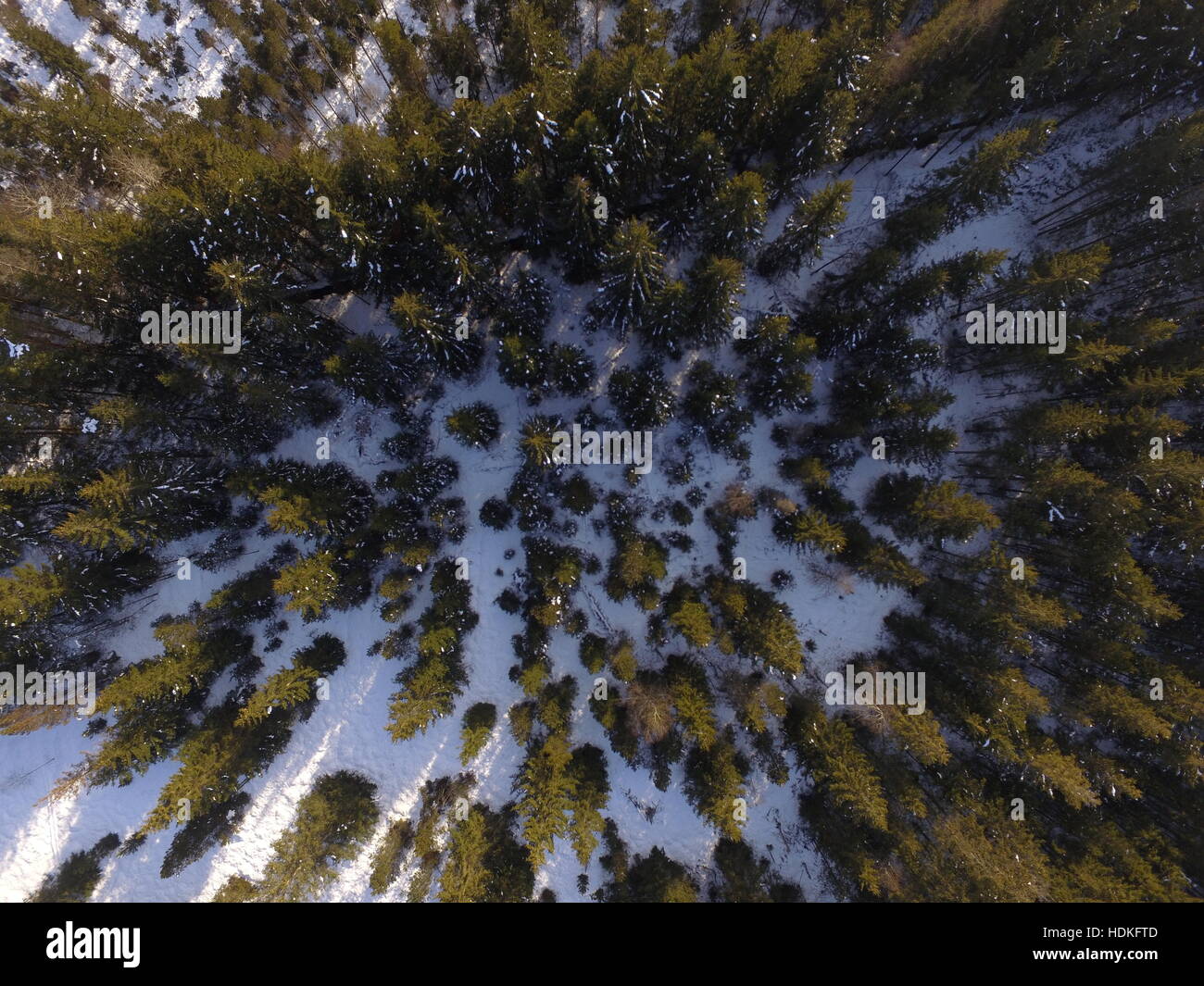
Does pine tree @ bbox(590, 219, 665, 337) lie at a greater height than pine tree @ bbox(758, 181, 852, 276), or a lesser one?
lesser

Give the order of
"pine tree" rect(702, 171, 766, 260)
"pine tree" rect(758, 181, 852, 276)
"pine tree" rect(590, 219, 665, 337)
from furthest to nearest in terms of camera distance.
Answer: "pine tree" rect(758, 181, 852, 276) < "pine tree" rect(590, 219, 665, 337) < "pine tree" rect(702, 171, 766, 260)

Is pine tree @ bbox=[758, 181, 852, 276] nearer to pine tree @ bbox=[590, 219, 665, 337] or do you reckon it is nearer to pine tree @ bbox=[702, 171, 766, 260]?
pine tree @ bbox=[702, 171, 766, 260]

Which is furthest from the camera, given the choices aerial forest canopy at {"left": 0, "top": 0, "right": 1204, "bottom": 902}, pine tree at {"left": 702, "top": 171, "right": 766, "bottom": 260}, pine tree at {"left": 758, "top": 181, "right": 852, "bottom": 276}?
aerial forest canopy at {"left": 0, "top": 0, "right": 1204, "bottom": 902}

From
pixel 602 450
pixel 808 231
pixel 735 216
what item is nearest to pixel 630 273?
pixel 735 216

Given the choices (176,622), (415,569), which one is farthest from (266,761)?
(415,569)

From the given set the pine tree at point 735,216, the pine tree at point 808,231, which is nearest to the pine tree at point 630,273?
the pine tree at point 735,216

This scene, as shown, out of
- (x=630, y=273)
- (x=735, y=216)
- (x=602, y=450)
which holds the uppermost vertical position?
(x=735, y=216)

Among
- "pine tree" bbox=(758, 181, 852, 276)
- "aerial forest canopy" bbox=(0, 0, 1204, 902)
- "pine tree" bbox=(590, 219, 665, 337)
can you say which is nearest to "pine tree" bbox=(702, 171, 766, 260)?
Answer: "aerial forest canopy" bbox=(0, 0, 1204, 902)

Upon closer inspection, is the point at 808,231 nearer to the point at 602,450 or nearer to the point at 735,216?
the point at 735,216

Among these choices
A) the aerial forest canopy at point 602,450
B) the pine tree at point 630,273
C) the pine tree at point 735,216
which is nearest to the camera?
the pine tree at point 735,216

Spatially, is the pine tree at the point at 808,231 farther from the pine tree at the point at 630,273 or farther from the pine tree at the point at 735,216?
the pine tree at the point at 630,273

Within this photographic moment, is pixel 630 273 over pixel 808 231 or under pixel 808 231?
under
